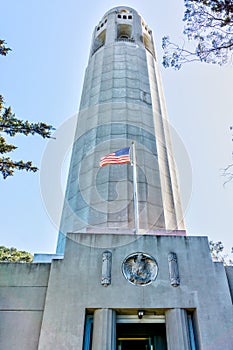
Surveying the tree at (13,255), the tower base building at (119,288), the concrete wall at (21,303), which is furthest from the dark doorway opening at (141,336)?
the tree at (13,255)

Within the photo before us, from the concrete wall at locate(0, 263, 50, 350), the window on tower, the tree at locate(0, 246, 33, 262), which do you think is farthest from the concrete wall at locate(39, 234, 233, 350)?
the window on tower

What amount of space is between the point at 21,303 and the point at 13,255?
22885 mm

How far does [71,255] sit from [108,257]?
129cm

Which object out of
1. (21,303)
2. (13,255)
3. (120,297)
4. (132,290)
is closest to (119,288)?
(120,297)

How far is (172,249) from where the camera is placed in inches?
408

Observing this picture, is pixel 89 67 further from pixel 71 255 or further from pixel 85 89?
pixel 71 255

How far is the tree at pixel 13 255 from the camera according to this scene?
97.6ft

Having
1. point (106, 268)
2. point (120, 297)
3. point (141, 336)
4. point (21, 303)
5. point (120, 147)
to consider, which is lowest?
point (141, 336)

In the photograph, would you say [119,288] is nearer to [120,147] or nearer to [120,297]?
[120,297]

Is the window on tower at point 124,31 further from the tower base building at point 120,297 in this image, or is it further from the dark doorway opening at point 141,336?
the dark doorway opening at point 141,336

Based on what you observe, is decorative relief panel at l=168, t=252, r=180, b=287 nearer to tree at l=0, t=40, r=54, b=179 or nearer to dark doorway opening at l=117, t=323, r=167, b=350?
dark doorway opening at l=117, t=323, r=167, b=350

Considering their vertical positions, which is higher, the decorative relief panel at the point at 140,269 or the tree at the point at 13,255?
the tree at the point at 13,255

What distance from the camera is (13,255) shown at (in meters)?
30.8

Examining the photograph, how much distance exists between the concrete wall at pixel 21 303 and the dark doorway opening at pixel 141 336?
293 cm
